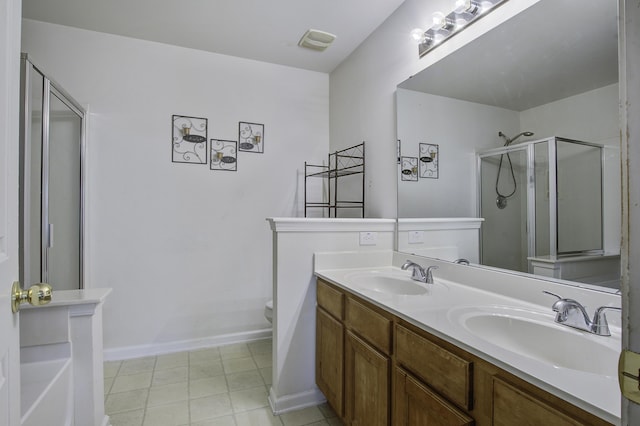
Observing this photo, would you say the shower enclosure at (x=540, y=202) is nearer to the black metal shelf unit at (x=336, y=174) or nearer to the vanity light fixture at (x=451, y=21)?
the vanity light fixture at (x=451, y=21)

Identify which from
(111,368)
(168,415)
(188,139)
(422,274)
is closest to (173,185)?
(188,139)

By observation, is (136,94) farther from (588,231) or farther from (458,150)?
(588,231)

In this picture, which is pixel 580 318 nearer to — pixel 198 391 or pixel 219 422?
pixel 219 422

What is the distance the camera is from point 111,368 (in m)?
2.44

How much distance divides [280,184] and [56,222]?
1.70 meters

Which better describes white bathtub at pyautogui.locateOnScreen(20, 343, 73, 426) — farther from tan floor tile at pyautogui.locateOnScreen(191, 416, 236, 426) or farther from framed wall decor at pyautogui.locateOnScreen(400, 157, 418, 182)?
framed wall decor at pyautogui.locateOnScreen(400, 157, 418, 182)

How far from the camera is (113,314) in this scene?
8.44ft

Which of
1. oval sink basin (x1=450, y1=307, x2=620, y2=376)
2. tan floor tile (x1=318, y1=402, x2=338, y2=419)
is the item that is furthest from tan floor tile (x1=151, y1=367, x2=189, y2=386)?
oval sink basin (x1=450, y1=307, x2=620, y2=376)

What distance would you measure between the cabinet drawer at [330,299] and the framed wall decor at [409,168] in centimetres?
88

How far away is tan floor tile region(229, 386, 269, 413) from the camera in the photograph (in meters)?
1.97

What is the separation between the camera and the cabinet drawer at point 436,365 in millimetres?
909

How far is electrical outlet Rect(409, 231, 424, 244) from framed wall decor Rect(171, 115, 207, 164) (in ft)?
6.14

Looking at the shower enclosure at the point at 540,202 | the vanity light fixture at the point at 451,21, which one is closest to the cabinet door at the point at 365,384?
the shower enclosure at the point at 540,202

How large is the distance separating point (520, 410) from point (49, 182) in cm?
257
